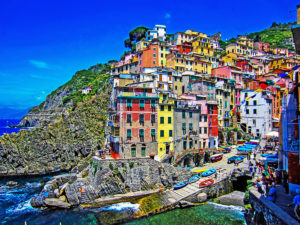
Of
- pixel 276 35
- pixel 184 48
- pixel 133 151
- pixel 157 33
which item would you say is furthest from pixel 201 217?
pixel 276 35

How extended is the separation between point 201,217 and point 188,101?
88.6ft

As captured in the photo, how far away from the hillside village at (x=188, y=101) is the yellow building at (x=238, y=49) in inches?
486

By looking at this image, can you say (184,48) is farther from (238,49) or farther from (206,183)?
(206,183)

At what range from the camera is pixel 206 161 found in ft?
160

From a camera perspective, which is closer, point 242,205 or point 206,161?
point 242,205

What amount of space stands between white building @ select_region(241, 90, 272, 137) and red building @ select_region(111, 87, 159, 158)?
32.8 meters

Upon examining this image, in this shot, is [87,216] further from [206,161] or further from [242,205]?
[206,161]

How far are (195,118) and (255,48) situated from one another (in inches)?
3457

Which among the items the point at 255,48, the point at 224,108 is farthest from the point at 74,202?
the point at 255,48

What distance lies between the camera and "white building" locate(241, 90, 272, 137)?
61.5 meters

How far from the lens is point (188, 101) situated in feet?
170

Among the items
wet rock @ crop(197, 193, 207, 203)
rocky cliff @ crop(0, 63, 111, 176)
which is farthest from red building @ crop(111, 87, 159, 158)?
rocky cliff @ crop(0, 63, 111, 176)

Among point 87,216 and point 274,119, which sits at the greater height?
point 274,119

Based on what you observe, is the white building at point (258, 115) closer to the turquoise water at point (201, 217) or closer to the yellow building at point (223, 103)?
the yellow building at point (223, 103)
